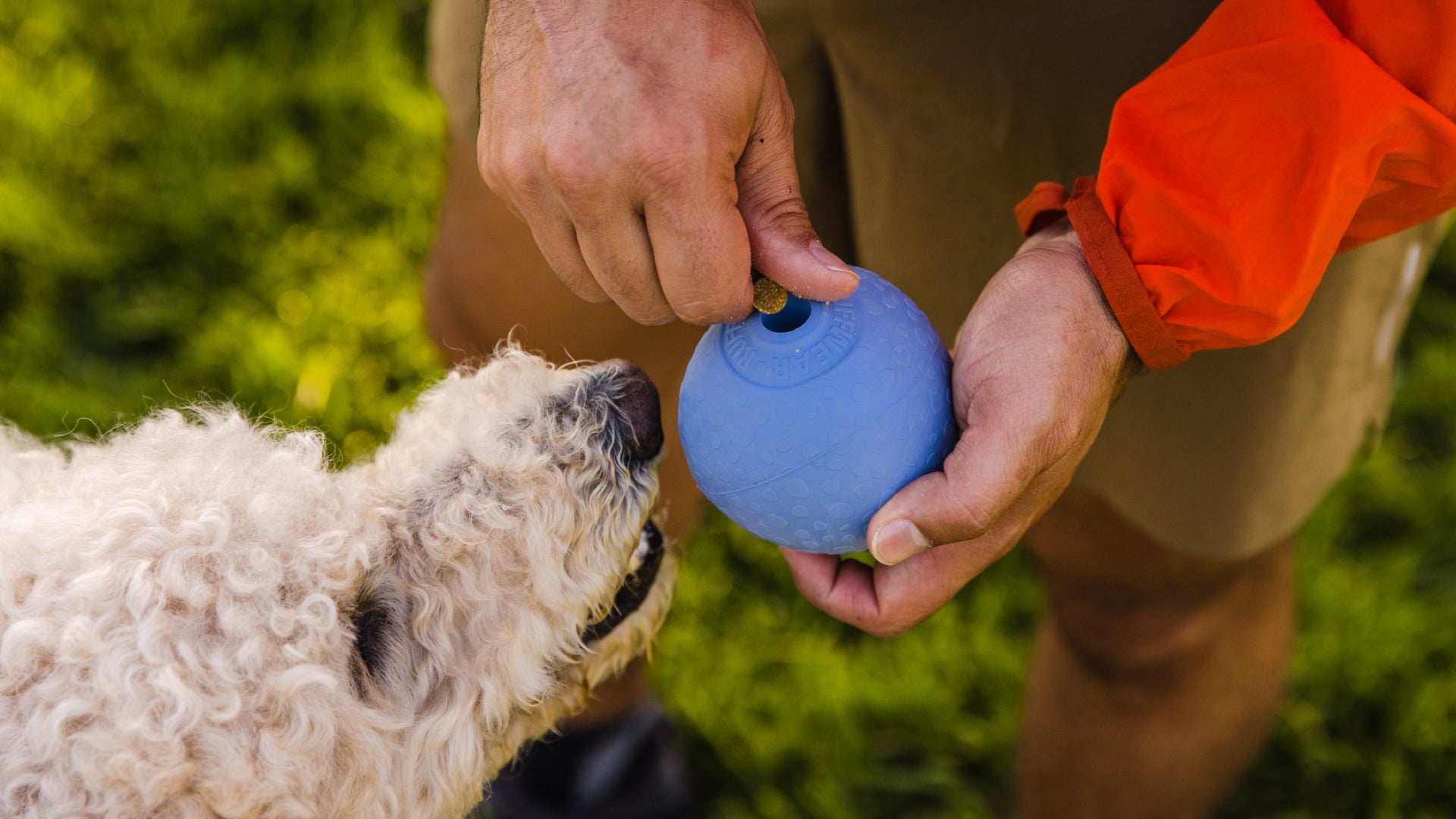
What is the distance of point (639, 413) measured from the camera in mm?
1399

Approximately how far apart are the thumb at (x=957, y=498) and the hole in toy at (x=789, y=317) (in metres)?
0.21

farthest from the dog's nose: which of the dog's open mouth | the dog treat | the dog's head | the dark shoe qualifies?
the dark shoe

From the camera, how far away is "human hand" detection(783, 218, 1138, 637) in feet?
3.51

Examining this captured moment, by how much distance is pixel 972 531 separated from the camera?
110cm

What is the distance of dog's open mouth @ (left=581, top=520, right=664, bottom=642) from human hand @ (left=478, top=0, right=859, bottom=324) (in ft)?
1.49

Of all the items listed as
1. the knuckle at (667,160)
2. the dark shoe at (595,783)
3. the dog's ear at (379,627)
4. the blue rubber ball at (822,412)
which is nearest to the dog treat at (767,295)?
the blue rubber ball at (822,412)

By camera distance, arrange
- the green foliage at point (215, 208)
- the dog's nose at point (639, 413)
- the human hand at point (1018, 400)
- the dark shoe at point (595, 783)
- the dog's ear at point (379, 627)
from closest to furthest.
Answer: the human hand at point (1018, 400) < the dog's ear at point (379, 627) < the dog's nose at point (639, 413) < the dark shoe at point (595, 783) < the green foliage at point (215, 208)

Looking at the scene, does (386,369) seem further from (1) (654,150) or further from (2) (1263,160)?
(2) (1263,160)

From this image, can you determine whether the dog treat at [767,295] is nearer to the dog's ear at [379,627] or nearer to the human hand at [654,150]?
the human hand at [654,150]

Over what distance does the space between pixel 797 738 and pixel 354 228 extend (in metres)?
1.98

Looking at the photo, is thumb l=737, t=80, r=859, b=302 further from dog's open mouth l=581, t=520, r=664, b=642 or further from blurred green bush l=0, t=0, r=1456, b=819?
Answer: blurred green bush l=0, t=0, r=1456, b=819

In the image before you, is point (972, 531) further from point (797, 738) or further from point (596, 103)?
point (797, 738)

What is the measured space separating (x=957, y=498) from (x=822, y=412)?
0.51ft

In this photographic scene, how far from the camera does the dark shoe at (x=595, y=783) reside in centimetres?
224
